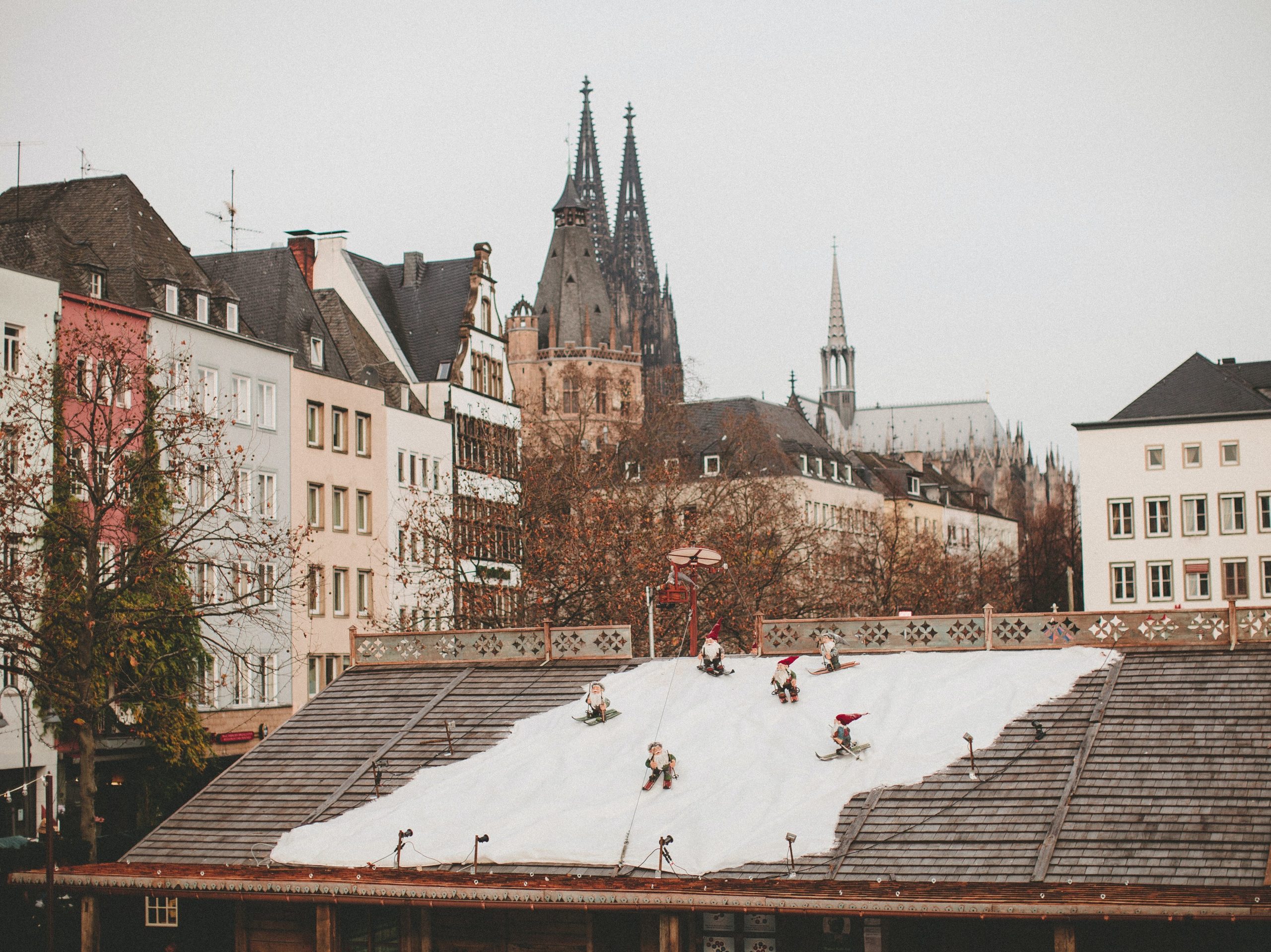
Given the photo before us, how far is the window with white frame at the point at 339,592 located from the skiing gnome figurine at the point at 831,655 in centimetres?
3036

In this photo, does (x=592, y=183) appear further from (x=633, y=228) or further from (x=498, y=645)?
(x=498, y=645)

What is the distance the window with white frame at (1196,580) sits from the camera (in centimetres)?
7894

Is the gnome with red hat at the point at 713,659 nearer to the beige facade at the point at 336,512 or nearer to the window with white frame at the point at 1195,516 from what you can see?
the beige facade at the point at 336,512

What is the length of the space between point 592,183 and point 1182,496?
310 ft

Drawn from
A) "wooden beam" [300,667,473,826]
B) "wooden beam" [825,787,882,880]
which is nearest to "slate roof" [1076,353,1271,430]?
"wooden beam" [300,667,473,826]

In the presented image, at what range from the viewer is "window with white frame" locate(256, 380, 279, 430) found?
179 ft

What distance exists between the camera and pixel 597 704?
3017 cm

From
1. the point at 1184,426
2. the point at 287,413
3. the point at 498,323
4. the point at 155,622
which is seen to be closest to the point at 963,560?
the point at 1184,426

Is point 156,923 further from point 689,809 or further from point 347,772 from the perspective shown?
point 689,809

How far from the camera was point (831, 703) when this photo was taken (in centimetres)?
2980

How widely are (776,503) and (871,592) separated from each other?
6.22 m

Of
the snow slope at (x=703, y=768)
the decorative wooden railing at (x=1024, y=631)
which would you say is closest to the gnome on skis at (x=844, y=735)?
the snow slope at (x=703, y=768)

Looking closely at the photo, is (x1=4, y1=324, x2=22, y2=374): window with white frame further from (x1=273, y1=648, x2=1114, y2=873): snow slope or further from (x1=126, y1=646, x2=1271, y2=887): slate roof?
(x1=273, y1=648, x2=1114, y2=873): snow slope

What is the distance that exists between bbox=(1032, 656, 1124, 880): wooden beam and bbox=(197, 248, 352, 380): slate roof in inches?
1430
